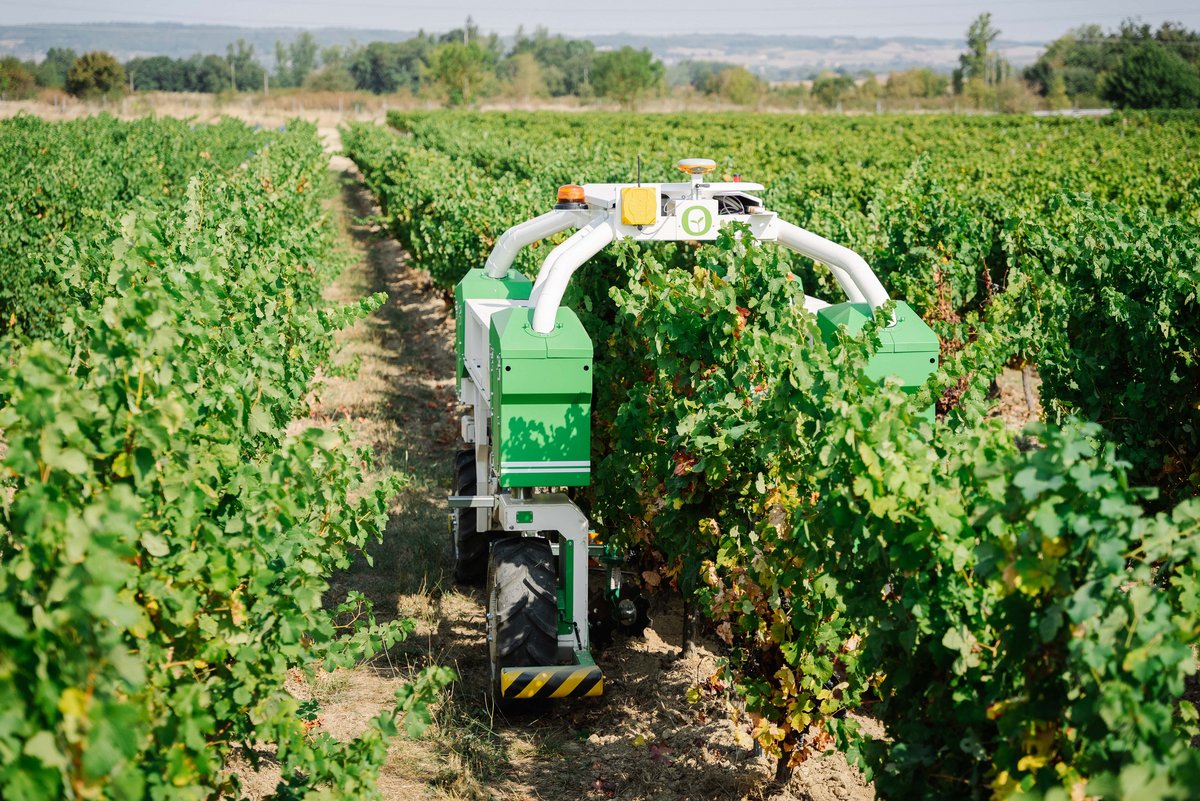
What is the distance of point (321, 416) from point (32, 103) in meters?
59.9

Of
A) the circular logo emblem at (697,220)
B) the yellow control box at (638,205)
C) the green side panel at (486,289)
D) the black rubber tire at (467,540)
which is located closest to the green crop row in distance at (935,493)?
the circular logo emblem at (697,220)

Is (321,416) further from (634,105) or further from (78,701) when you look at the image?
(634,105)

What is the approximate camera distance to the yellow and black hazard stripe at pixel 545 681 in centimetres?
493

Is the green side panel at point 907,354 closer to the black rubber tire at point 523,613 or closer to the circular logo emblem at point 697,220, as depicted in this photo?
the circular logo emblem at point 697,220

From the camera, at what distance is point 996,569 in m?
2.77

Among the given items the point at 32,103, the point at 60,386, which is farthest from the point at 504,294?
the point at 32,103

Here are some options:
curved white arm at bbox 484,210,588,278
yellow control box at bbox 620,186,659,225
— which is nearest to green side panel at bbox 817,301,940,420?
yellow control box at bbox 620,186,659,225

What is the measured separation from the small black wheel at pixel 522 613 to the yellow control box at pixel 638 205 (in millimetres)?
1572

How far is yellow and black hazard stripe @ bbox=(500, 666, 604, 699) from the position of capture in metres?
4.93

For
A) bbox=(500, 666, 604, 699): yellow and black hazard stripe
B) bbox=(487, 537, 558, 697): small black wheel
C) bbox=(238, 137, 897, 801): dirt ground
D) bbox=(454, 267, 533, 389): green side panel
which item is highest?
bbox=(454, 267, 533, 389): green side panel

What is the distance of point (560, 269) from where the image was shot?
4.90 meters

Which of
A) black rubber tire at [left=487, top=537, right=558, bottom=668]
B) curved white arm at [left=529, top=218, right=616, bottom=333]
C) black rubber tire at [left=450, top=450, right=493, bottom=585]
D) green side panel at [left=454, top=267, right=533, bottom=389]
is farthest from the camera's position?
black rubber tire at [left=450, top=450, right=493, bottom=585]

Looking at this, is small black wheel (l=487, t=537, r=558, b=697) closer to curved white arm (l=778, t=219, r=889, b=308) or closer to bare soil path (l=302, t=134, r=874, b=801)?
bare soil path (l=302, t=134, r=874, b=801)

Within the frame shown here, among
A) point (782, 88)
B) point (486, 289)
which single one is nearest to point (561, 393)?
point (486, 289)
